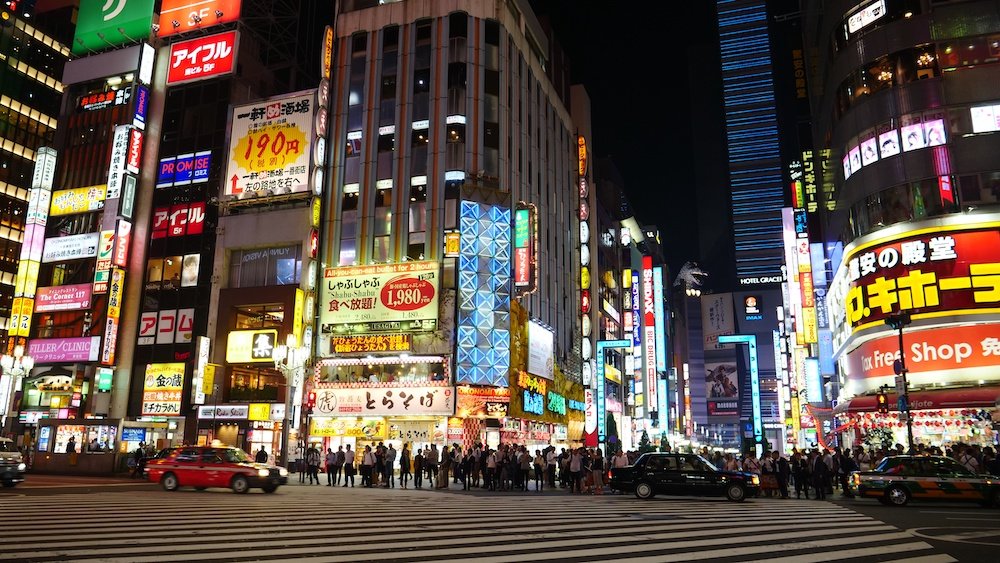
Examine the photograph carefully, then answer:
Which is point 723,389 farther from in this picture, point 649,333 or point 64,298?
point 64,298

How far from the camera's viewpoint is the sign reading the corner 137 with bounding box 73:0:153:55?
52.9 meters

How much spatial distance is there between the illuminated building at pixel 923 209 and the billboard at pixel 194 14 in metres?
41.0

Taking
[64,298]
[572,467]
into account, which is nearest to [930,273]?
[572,467]

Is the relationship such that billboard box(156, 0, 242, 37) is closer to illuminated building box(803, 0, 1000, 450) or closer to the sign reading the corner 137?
the sign reading the corner 137

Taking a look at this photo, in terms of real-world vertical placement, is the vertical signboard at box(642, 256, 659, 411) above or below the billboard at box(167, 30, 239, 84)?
below

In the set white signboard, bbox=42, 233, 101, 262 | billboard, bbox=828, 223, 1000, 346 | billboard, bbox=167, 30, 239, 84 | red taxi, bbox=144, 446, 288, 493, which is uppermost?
billboard, bbox=167, 30, 239, 84

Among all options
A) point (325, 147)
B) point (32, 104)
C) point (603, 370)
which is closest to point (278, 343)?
point (325, 147)

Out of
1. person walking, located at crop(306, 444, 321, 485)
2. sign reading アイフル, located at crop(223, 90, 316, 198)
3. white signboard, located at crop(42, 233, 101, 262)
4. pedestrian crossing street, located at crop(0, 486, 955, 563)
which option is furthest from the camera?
white signboard, located at crop(42, 233, 101, 262)

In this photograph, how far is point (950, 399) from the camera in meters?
28.9

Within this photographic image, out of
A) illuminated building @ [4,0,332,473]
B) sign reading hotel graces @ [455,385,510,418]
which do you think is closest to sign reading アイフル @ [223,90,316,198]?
illuminated building @ [4,0,332,473]

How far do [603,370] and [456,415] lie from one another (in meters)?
30.3

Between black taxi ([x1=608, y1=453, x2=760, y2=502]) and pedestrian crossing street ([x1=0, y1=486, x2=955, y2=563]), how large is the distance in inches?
108

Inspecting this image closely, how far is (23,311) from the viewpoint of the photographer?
1905 inches

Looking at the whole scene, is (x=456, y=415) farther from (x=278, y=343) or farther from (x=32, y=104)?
(x=32, y=104)
